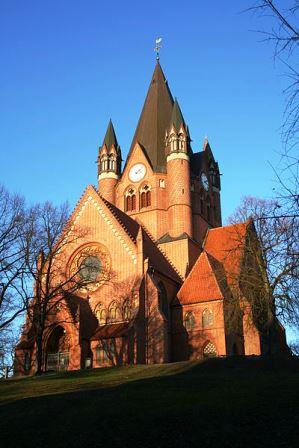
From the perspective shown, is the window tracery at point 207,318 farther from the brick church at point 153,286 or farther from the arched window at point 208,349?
the arched window at point 208,349

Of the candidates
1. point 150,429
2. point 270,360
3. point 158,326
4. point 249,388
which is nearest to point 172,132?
point 158,326

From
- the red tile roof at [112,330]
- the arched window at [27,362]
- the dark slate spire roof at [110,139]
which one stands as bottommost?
the arched window at [27,362]

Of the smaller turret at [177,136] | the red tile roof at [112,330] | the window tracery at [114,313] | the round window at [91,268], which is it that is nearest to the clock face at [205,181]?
the smaller turret at [177,136]

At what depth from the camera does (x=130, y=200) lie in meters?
49.4

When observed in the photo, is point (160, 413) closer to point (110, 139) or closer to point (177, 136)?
point (177, 136)

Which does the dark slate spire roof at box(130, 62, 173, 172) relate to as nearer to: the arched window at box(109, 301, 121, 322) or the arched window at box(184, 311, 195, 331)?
the arched window at box(184, 311, 195, 331)

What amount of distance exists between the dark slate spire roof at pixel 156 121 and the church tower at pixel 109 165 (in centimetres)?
209

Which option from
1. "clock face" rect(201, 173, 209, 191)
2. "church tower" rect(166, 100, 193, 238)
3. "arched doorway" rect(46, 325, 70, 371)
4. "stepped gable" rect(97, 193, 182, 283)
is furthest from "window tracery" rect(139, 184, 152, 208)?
"arched doorway" rect(46, 325, 70, 371)

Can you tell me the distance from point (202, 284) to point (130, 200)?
14665mm

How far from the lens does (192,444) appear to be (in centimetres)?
1214

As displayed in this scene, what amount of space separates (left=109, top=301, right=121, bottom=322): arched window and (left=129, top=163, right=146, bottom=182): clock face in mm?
16507

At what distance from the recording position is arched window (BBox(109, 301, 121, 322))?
35.5m

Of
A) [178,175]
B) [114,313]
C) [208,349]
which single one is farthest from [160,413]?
[178,175]

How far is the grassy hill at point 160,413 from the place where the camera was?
494 inches
